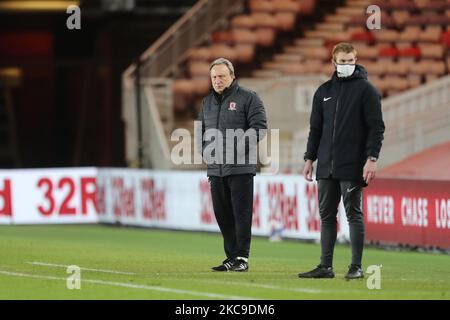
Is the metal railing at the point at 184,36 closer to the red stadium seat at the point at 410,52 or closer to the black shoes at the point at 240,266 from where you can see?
the red stadium seat at the point at 410,52

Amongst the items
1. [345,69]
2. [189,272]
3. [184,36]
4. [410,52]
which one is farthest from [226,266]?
[184,36]

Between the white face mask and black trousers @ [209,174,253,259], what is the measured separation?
152cm

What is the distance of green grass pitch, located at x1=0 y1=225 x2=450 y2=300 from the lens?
10.8m

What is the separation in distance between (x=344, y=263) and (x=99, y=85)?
18.8 metres

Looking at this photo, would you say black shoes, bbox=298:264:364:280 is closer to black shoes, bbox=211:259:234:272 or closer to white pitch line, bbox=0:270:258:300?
black shoes, bbox=211:259:234:272

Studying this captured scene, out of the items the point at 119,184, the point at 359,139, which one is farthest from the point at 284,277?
the point at 119,184

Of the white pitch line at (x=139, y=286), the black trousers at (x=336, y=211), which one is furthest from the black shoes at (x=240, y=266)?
the white pitch line at (x=139, y=286)

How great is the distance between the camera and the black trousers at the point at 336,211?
1165cm

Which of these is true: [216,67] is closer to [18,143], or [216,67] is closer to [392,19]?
[392,19]

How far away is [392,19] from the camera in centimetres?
3080

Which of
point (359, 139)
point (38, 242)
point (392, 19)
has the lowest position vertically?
point (38, 242)

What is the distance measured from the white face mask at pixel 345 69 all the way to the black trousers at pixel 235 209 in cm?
152
